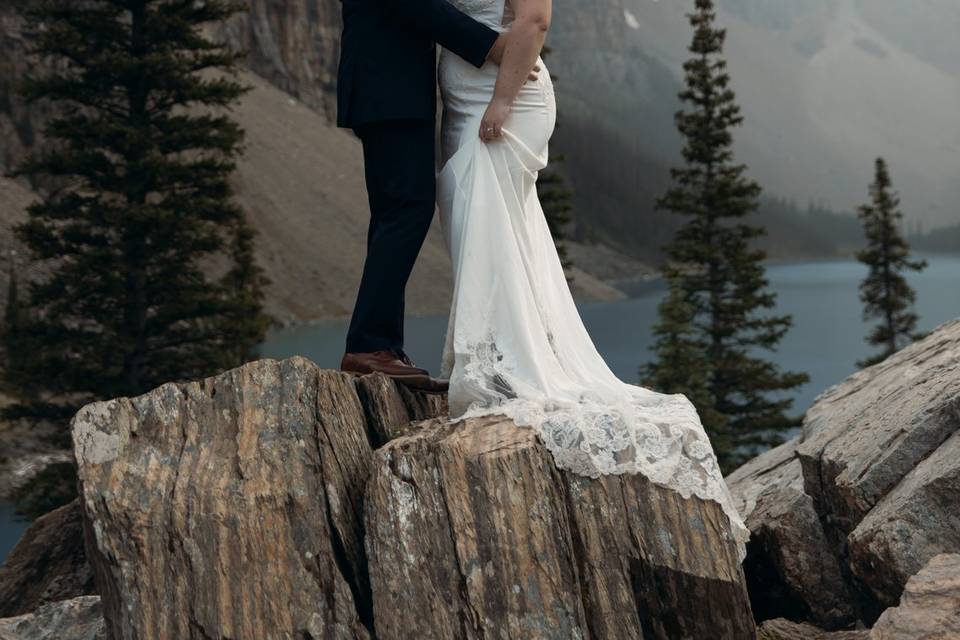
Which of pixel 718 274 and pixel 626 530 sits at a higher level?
pixel 718 274

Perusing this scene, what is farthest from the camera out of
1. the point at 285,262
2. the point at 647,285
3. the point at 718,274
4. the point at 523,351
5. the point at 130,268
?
the point at 647,285

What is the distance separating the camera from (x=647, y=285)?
191500 millimetres

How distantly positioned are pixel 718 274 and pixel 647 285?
149 m

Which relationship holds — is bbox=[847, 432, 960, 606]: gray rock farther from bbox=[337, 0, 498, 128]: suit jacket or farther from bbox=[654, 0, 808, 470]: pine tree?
bbox=[654, 0, 808, 470]: pine tree

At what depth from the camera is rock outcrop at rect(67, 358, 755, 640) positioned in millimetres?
6191

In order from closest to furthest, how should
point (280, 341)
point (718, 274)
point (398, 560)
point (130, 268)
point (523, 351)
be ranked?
point (398, 560), point (523, 351), point (130, 268), point (718, 274), point (280, 341)

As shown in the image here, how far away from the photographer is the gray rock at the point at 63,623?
7.30 m

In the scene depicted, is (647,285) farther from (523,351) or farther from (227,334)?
(523,351)

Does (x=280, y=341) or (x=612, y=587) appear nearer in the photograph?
(x=612, y=587)

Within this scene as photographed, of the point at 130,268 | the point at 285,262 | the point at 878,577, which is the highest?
the point at 285,262

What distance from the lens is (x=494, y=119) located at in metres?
7.43

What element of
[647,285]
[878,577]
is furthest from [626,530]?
[647,285]

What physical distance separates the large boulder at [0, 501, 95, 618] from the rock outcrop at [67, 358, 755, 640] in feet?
8.65

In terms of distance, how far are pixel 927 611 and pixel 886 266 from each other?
142 ft
